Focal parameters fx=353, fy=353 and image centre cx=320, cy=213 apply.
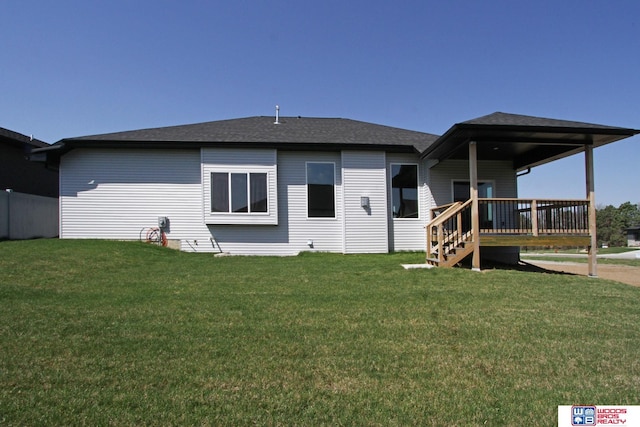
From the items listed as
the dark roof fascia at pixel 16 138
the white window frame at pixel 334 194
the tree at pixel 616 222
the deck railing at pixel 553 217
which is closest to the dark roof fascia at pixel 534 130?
the deck railing at pixel 553 217

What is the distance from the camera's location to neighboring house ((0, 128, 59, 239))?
38.9ft

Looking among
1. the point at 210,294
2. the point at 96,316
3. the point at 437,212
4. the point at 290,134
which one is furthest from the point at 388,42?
the point at 96,316

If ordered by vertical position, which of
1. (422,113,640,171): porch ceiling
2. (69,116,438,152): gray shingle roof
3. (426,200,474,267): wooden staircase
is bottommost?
(426,200,474,267): wooden staircase

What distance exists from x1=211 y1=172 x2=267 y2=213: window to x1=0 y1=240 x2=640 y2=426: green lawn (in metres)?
4.85

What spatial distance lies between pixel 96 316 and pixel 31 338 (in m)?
0.76

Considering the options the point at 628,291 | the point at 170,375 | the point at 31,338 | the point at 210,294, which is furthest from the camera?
the point at 628,291

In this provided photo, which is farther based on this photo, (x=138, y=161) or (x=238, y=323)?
(x=138, y=161)

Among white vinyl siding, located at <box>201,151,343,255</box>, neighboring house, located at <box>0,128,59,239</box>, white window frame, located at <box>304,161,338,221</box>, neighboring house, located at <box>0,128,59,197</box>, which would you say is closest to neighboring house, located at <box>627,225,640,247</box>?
white window frame, located at <box>304,161,338,221</box>

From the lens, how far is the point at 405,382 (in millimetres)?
2648

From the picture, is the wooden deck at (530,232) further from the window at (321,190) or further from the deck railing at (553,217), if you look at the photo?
the window at (321,190)

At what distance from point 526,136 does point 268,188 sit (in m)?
7.15

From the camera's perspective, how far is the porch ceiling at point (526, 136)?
7930mm

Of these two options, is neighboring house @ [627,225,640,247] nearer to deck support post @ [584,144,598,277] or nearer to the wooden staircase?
deck support post @ [584,144,598,277]

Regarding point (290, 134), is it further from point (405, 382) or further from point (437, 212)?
point (405, 382)
